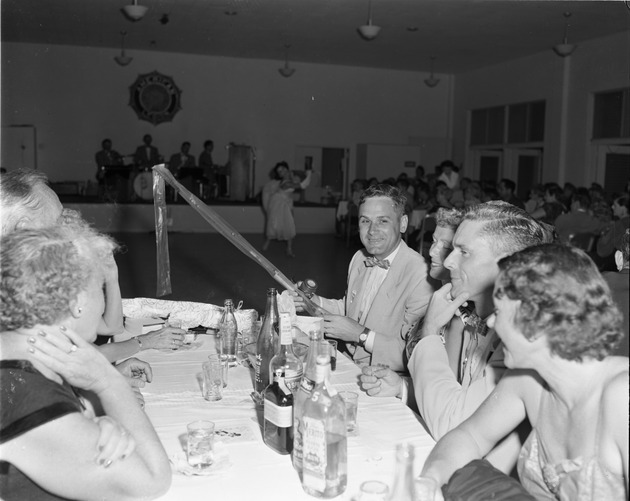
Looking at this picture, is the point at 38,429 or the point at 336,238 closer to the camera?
the point at 38,429

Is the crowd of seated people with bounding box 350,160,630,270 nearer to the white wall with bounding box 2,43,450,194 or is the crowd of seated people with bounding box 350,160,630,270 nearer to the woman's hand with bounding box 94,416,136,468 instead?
the woman's hand with bounding box 94,416,136,468

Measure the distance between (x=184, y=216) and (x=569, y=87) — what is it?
768cm

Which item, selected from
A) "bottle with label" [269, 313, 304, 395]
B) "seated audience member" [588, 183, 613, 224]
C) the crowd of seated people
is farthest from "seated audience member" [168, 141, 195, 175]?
"bottle with label" [269, 313, 304, 395]

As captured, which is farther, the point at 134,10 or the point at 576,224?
the point at 134,10

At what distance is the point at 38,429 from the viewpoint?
117cm

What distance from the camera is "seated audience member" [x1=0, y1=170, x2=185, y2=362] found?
7.51 feet

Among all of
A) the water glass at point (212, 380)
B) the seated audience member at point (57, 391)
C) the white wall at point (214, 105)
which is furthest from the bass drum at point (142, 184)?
the seated audience member at point (57, 391)

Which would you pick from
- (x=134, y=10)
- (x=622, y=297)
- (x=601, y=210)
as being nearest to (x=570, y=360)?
(x=622, y=297)

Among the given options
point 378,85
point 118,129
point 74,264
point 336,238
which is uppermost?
point 378,85

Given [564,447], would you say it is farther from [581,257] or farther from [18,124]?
[18,124]

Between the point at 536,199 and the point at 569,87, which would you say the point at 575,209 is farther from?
the point at 569,87

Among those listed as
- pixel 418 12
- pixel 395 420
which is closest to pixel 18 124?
pixel 418 12

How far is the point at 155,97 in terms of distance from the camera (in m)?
13.9

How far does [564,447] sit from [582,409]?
0.12 m
